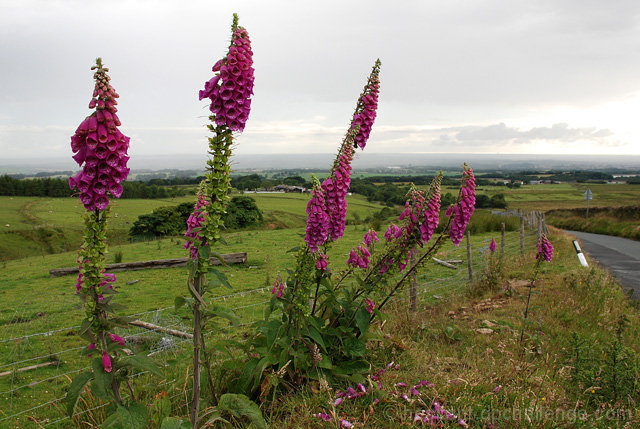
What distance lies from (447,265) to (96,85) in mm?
14141

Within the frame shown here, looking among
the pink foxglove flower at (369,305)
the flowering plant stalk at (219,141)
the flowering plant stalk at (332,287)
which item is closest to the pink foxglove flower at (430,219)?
the flowering plant stalk at (332,287)

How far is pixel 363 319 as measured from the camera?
4.44 meters

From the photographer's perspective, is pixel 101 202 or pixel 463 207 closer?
pixel 101 202

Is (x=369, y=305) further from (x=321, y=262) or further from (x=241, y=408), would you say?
(x=241, y=408)

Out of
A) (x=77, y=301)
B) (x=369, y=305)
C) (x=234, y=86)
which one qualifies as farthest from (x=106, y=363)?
(x=77, y=301)

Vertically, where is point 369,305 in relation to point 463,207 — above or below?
below

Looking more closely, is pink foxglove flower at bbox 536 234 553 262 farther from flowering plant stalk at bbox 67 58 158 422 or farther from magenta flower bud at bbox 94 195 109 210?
magenta flower bud at bbox 94 195 109 210

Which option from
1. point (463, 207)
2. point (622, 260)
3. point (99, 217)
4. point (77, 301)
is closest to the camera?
point (99, 217)

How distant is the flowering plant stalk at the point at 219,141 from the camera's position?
9.24 ft

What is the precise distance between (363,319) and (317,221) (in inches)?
54.7

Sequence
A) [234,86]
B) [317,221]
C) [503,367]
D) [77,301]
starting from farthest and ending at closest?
[77,301] → [503,367] → [317,221] → [234,86]

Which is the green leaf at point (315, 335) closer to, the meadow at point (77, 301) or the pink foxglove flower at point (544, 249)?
the meadow at point (77, 301)

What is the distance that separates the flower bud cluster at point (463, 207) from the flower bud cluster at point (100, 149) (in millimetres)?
3885

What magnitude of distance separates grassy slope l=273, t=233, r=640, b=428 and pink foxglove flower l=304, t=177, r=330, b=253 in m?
1.55
